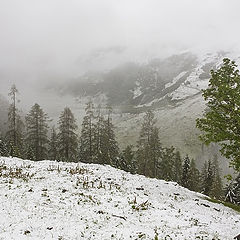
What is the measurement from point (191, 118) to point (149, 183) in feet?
592

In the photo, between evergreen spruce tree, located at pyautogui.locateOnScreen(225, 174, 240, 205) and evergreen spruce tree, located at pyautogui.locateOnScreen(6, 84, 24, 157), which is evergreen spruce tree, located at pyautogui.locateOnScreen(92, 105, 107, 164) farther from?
evergreen spruce tree, located at pyautogui.locateOnScreen(225, 174, 240, 205)

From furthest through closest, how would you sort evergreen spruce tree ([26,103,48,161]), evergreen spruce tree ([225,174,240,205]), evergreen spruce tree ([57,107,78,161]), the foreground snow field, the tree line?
1. evergreen spruce tree ([225,174,240,205])
2. evergreen spruce tree ([57,107,78,161])
3. evergreen spruce tree ([26,103,48,161])
4. the tree line
5. the foreground snow field

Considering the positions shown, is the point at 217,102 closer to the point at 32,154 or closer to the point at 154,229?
the point at 154,229

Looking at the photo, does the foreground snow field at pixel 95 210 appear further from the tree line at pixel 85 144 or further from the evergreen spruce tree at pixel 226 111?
the tree line at pixel 85 144

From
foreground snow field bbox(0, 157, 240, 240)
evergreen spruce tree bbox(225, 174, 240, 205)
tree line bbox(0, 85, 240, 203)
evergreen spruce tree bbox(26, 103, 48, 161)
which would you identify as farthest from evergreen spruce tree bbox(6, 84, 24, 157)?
evergreen spruce tree bbox(225, 174, 240, 205)

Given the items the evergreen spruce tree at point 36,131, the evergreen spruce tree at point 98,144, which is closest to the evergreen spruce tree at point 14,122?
the evergreen spruce tree at point 36,131

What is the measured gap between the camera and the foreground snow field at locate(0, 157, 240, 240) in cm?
1077

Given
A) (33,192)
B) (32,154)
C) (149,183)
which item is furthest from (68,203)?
(32,154)

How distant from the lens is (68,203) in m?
13.5

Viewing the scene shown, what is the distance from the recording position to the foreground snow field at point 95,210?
10.8 metres

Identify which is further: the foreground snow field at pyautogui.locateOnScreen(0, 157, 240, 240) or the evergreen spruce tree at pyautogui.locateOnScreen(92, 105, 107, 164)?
the evergreen spruce tree at pyautogui.locateOnScreen(92, 105, 107, 164)

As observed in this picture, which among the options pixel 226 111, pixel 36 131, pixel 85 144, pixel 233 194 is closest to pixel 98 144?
pixel 85 144

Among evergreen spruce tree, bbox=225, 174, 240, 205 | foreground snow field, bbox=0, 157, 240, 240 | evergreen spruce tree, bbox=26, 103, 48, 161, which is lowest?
evergreen spruce tree, bbox=225, 174, 240, 205

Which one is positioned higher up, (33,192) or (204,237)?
(33,192)
